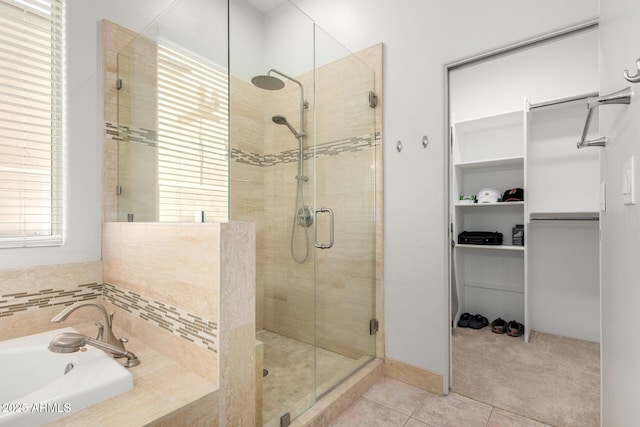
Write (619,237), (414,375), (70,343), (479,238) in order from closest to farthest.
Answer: (619,237), (70,343), (414,375), (479,238)

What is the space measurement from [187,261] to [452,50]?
188cm

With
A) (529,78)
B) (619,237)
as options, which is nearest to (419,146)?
(619,237)

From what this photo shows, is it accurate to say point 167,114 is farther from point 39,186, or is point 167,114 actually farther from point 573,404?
point 573,404

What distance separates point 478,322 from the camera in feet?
10.3

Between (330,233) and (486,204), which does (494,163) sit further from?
(330,233)

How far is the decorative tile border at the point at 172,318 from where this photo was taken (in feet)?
3.92

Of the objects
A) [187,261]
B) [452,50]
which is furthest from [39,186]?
[452,50]

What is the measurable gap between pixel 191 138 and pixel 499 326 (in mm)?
3105

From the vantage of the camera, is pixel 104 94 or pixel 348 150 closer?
pixel 104 94

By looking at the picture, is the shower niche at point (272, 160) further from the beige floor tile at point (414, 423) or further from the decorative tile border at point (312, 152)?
the beige floor tile at point (414, 423)

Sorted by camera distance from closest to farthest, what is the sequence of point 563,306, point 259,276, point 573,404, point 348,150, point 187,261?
1. point 187,261
2. point 259,276
3. point 573,404
4. point 348,150
5. point 563,306

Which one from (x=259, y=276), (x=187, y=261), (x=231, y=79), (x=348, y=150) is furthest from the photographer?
(x=348, y=150)

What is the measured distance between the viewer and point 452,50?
191cm

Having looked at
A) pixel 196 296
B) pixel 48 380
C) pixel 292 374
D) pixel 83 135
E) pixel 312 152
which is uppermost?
pixel 83 135
